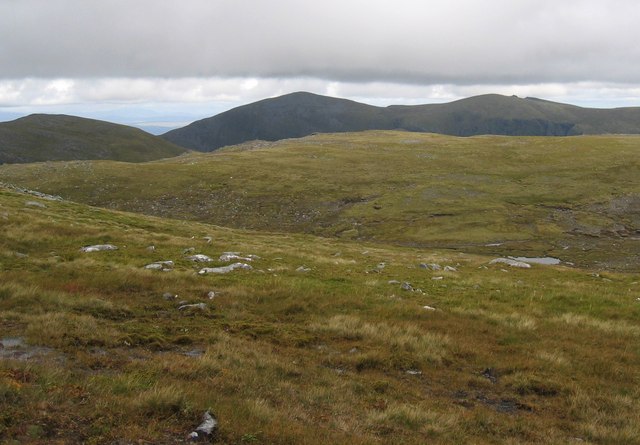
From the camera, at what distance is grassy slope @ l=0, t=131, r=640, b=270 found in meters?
74.8

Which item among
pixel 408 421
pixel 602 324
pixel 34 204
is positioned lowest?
pixel 602 324

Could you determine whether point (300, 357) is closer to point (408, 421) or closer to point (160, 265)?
point (408, 421)

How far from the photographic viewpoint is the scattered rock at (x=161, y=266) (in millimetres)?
25048

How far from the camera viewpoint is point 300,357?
15281 millimetres

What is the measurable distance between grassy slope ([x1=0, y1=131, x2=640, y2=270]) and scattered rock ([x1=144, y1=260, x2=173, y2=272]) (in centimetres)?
4954

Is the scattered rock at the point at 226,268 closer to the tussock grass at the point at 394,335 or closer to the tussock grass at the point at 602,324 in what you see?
the tussock grass at the point at 394,335

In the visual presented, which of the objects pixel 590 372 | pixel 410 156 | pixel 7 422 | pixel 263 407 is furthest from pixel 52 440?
pixel 410 156

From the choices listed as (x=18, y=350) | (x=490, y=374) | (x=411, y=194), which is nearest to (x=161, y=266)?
(x=18, y=350)

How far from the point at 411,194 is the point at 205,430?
88.5 meters

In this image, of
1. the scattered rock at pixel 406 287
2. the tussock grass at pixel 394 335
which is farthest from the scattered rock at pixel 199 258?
the tussock grass at pixel 394 335

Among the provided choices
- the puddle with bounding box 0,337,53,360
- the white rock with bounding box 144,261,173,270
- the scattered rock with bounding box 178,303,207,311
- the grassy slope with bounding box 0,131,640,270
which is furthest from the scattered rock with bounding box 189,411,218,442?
the grassy slope with bounding box 0,131,640,270

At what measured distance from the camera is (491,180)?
105 metres

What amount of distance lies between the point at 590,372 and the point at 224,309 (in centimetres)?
1285

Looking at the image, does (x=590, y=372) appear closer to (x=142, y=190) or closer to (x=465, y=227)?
(x=465, y=227)
